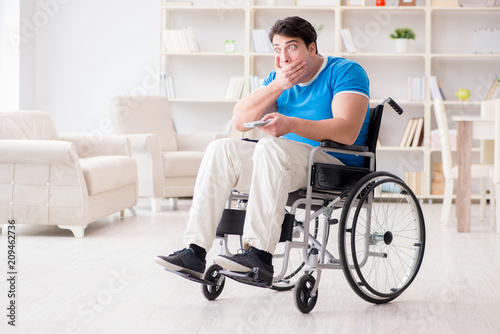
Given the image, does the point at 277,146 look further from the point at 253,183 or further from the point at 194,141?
the point at 194,141

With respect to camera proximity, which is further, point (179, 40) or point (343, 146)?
point (179, 40)

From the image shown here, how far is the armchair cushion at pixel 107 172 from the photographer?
3559 millimetres

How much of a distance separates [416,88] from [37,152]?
140 inches

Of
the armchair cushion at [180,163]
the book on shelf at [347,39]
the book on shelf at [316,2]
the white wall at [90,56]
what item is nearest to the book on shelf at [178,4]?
the white wall at [90,56]

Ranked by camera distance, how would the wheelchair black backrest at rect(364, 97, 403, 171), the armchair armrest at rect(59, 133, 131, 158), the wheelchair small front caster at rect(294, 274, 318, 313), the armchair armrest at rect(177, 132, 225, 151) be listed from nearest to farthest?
1. the wheelchair small front caster at rect(294, 274, 318, 313)
2. the wheelchair black backrest at rect(364, 97, 403, 171)
3. the armchair armrest at rect(59, 133, 131, 158)
4. the armchair armrest at rect(177, 132, 225, 151)

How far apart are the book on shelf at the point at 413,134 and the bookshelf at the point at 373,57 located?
53 mm

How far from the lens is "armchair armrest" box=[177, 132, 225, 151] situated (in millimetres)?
5367

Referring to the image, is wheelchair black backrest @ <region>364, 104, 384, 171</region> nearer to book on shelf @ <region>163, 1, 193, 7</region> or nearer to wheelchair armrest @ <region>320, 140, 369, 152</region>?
wheelchair armrest @ <region>320, 140, 369, 152</region>

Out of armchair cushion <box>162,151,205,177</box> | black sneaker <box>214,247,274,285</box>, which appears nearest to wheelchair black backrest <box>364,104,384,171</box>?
black sneaker <box>214,247,274,285</box>

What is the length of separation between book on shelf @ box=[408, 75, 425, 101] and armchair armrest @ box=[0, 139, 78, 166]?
3.39m

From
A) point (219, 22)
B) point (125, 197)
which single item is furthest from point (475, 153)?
point (125, 197)

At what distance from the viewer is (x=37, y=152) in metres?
3.35

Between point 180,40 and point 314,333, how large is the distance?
177 inches

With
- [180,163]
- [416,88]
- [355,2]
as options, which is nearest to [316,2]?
[355,2]
